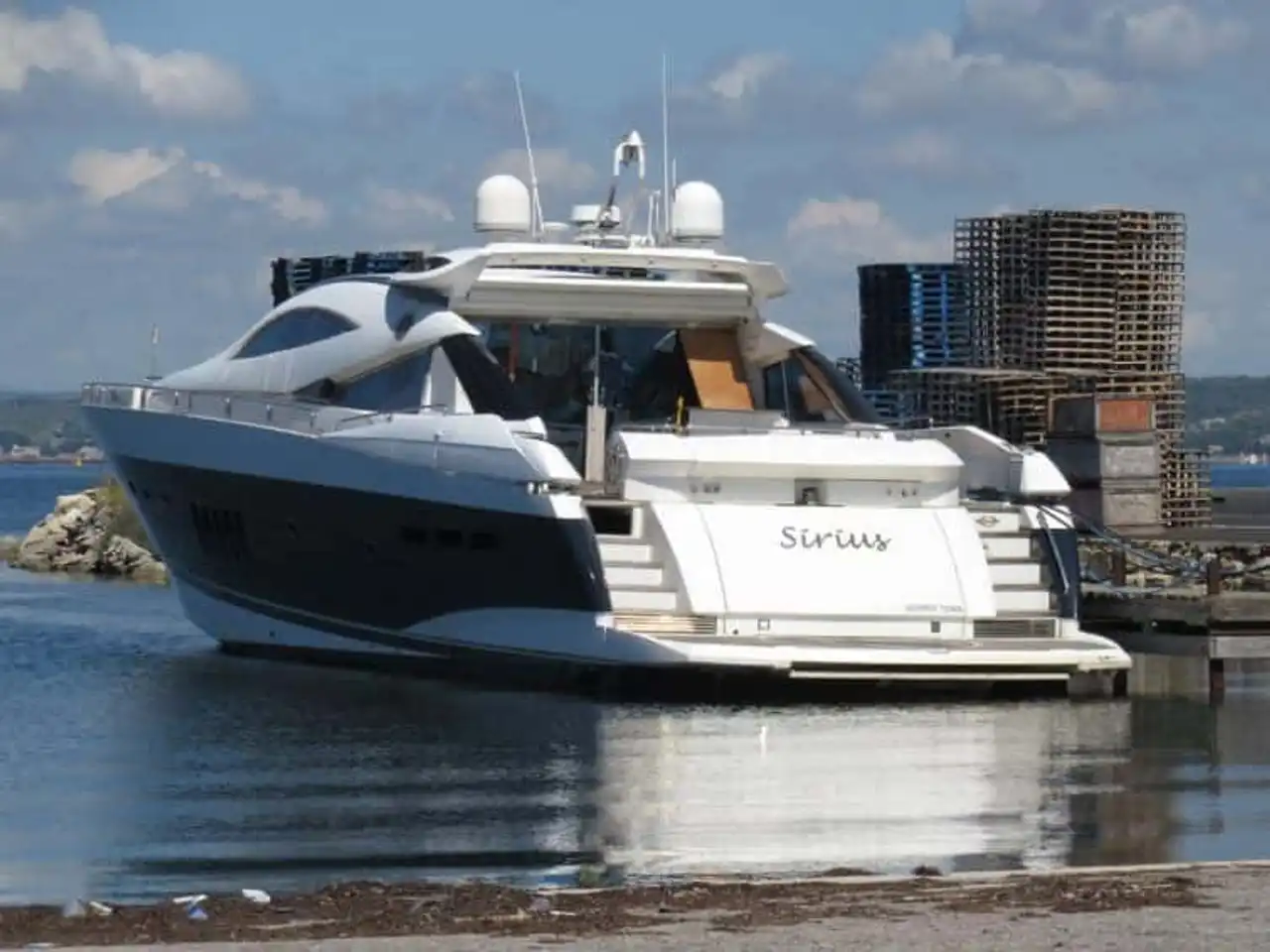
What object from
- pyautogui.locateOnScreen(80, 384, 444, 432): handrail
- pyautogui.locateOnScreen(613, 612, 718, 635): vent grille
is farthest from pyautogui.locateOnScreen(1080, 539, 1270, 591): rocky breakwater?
pyautogui.locateOnScreen(80, 384, 444, 432): handrail

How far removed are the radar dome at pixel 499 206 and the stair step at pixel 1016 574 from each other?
20.7ft

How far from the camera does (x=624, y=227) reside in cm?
2947

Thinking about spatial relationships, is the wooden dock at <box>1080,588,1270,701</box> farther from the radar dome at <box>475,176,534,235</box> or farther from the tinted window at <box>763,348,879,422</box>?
the radar dome at <box>475,176,534,235</box>

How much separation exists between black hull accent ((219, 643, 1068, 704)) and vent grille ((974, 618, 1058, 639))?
0.43m

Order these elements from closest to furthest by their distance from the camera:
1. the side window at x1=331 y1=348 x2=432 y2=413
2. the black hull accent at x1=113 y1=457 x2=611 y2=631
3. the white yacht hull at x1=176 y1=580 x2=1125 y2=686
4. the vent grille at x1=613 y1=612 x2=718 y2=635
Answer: the white yacht hull at x1=176 y1=580 x2=1125 y2=686
the vent grille at x1=613 y1=612 x2=718 y2=635
the black hull accent at x1=113 y1=457 x2=611 y2=631
the side window at x1=331 y1=348 x2=432 y2=413

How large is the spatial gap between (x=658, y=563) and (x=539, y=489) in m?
1.18

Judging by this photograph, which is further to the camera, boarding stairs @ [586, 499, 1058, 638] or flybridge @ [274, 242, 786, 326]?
flybridge @ [274, 242, 786, 326]

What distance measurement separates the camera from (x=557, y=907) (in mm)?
12352

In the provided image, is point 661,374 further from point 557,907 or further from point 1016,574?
point 557,907

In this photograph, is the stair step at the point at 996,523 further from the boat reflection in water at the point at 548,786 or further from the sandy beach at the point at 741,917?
the sandy beach at the point at 741,917

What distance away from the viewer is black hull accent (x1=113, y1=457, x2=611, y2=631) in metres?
23.3

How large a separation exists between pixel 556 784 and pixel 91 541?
37.2m

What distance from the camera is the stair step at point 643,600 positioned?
23.2m

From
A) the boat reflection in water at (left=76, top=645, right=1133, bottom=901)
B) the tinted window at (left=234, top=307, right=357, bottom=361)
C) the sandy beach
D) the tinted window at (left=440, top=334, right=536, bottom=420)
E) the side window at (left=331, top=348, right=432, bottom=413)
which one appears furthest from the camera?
the tinted window at (left=234, top=307, right=357, bottom=361)
